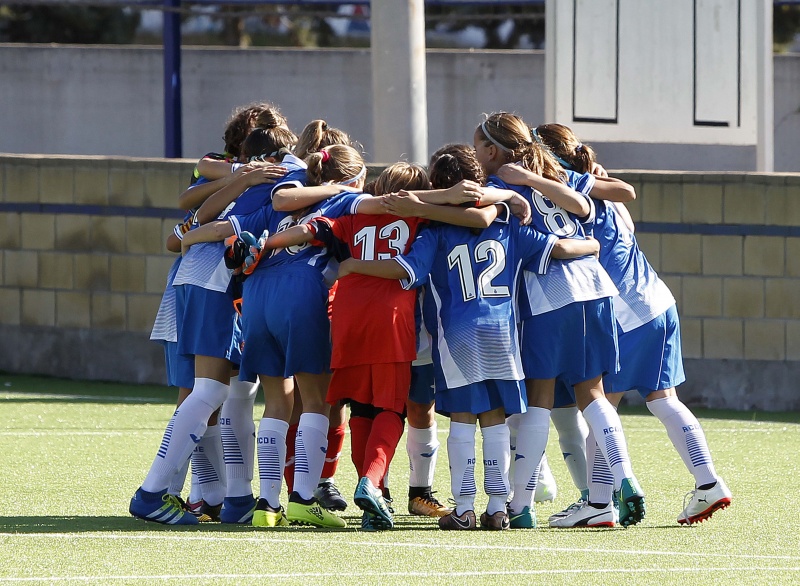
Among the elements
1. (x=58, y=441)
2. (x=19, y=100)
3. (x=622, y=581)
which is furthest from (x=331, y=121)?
(x=622, y=581)

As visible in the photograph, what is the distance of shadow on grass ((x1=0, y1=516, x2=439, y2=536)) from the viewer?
5176mm

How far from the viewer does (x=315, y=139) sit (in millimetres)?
5840

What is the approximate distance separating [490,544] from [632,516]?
25.2 inches

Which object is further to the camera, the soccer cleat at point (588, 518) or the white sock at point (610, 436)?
the soccer cleat at point (588, 518)

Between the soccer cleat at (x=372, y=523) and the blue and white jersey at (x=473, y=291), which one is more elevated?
the blue and white jersey at (x=473, y=291)

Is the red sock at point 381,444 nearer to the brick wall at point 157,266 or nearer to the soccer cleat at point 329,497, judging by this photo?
the soccer cleat at point 329,497

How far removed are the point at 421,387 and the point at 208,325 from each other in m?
0.95

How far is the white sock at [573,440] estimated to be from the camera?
590cm

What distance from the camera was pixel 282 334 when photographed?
5.28m

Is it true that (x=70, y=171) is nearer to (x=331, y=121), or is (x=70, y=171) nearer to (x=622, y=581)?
(x=622, y=581)

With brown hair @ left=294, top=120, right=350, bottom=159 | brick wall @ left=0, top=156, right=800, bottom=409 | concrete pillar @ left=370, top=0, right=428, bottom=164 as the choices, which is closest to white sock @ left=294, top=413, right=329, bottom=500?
brown hair @ left=294, top=120, right=350, bottom=159

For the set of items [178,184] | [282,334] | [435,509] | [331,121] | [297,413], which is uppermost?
[331,121]

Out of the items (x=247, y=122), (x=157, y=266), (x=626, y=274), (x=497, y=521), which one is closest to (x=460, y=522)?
(x=497, y=521)

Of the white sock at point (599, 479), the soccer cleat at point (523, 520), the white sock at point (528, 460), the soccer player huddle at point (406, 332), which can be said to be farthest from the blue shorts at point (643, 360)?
the soccer cleat at point (523, 520)
